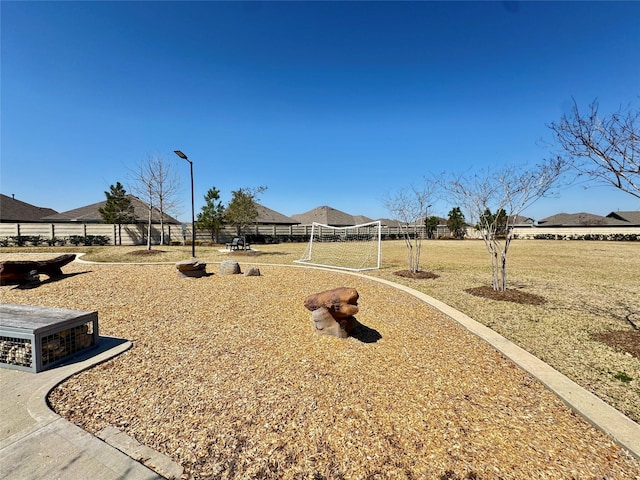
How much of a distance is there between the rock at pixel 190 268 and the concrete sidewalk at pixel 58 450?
18.7 feet

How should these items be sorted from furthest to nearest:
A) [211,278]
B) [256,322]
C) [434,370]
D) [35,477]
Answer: [211,278]
[256,322]
[434,370]
[35,477]

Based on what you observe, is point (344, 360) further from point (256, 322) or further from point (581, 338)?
point (581, 338)

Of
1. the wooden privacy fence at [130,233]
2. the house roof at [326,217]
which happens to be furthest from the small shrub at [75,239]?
the house roof at [326,217]

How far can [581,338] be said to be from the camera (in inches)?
189

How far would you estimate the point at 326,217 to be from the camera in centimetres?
3984

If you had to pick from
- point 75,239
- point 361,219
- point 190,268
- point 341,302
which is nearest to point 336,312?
point 341,302

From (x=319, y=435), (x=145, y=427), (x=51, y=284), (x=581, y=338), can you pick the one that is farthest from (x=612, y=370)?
(x=51, y=284)

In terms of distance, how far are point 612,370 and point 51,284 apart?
1171cm

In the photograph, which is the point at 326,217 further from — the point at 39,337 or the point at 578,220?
the point at 578,220

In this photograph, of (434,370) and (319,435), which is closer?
(319,435)

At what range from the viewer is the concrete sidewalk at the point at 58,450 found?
6.38ft

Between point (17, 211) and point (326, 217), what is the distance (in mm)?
32850

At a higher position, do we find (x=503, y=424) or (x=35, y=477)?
(x=35, y=477)

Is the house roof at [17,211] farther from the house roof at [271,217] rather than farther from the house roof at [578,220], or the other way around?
the house roof at [578,220]
